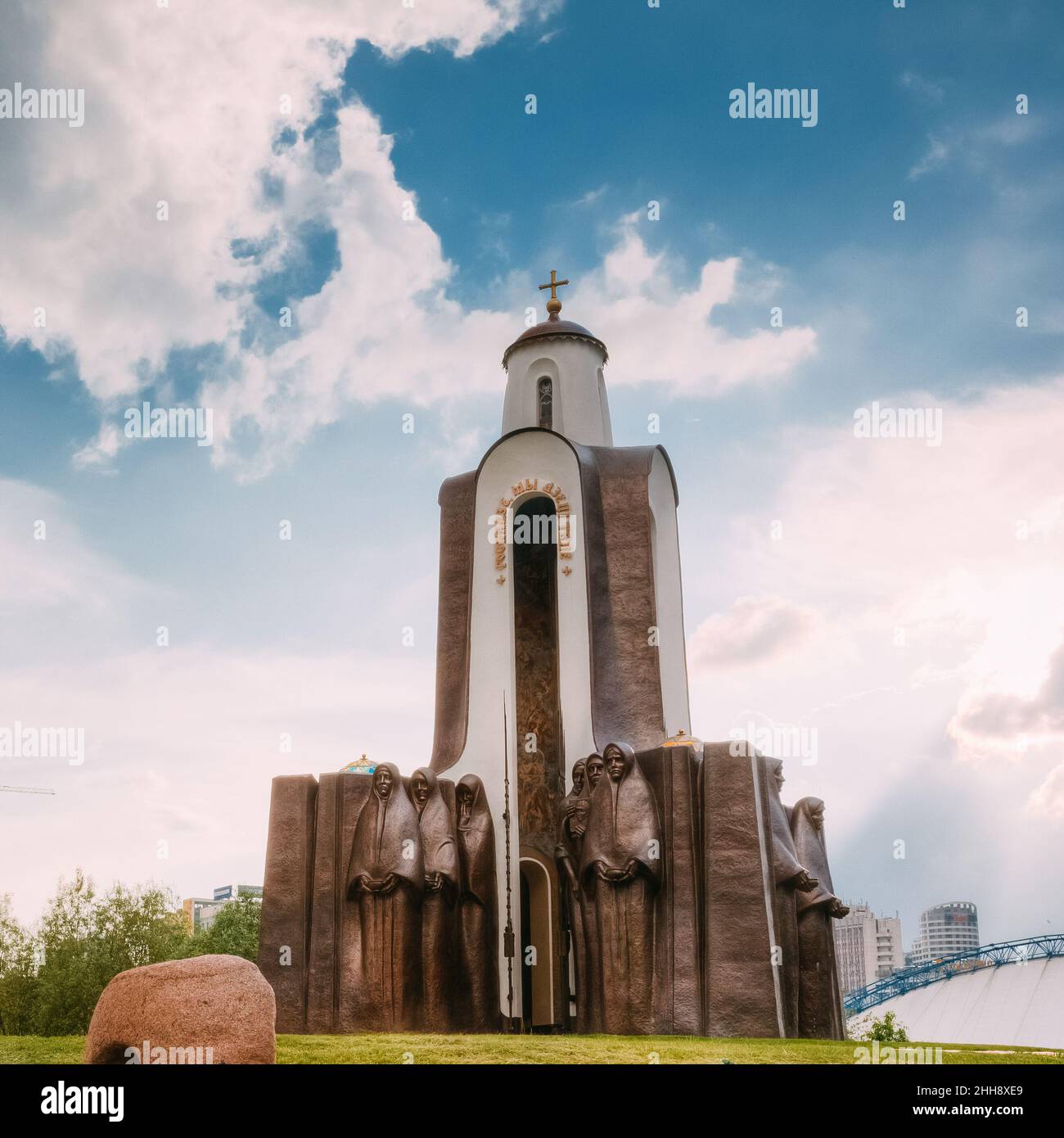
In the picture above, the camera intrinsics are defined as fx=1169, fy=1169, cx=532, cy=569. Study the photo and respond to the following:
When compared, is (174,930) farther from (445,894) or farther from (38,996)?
(445,894)

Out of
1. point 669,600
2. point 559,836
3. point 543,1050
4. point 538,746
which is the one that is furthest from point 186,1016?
point 669,600

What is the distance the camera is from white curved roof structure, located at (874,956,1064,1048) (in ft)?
76.1

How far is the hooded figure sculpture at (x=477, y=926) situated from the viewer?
14055mm

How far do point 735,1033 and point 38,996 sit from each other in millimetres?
17333

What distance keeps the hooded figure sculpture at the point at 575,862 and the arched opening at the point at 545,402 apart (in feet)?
21.3

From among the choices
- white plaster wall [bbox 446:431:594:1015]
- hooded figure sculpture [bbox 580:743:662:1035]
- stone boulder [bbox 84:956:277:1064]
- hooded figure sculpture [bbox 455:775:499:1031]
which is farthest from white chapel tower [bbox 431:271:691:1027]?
stone boulder [bbox 84:956:277:1064]

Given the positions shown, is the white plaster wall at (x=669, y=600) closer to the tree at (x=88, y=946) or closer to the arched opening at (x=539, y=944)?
the arched opening at (x=539, y=944)

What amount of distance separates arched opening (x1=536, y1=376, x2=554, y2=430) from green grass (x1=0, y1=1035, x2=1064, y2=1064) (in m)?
10.4

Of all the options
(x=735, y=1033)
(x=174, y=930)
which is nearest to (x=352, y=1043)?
(x=735, y=1033)

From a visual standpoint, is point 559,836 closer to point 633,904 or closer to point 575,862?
point 575,862

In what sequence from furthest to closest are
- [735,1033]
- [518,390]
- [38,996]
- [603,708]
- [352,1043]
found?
[38,996]
[518,390]
[603,708]
[735,1033]
[352,1043]

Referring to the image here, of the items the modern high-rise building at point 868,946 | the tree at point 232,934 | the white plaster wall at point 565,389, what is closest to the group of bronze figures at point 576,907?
the white plaster wall at point 565,389

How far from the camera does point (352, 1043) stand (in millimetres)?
10875
